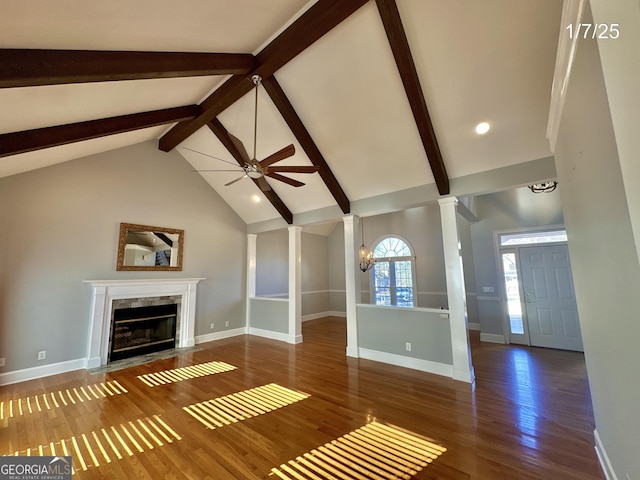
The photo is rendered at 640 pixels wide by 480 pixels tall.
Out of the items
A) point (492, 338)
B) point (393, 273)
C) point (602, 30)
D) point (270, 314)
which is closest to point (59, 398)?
point (270, 314)

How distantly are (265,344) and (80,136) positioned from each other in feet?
15.4

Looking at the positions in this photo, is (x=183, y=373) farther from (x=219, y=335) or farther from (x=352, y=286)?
(x=352, y=286)

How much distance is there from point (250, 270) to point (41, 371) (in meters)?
3.95

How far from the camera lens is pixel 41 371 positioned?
156 inches

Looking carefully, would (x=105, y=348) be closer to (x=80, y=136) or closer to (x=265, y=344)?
(x=265, y=344)

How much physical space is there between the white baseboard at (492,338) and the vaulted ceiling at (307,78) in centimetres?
372

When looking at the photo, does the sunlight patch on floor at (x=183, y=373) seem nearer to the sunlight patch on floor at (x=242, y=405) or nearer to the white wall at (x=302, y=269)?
the sunlight patch on floor at (x=242, y=405)

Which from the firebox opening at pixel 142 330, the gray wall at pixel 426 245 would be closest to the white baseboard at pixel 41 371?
the firebox opening at pixel 142 330

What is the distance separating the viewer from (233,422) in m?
2.70

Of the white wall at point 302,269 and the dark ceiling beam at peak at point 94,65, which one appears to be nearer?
the dark ceiling beam at peak at point 94,65

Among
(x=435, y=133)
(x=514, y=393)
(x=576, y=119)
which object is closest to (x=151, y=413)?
(x=514, y=393)

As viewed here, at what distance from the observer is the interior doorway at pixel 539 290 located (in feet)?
16.1

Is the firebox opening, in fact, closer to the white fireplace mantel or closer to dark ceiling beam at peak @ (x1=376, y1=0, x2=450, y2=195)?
the white fireplace mantel

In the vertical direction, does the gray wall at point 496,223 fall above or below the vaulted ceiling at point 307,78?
below
